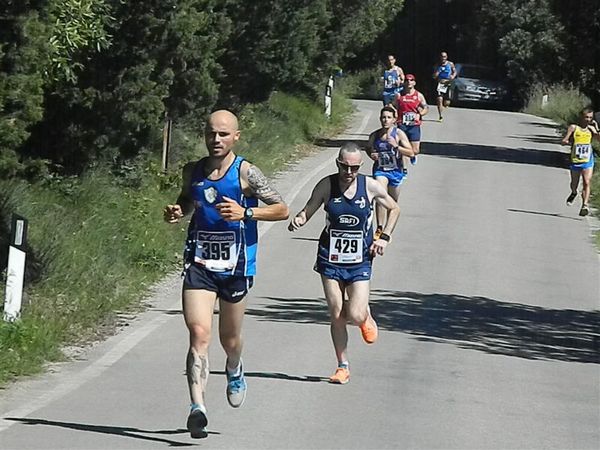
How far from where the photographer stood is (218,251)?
874cm

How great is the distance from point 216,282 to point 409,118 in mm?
14810

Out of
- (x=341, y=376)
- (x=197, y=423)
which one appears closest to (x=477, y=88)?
(x=341, y=376)

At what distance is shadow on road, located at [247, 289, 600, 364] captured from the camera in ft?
44.0

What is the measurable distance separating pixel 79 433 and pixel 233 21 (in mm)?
18999

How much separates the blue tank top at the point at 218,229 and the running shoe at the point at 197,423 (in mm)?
916

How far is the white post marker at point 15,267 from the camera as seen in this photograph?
11906mm

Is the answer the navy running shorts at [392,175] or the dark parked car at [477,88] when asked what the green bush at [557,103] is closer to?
the dark parked car at [477,88]

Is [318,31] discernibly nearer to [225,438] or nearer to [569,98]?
[569,98]

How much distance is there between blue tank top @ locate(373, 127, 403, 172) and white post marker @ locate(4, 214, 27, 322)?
21.7 ft

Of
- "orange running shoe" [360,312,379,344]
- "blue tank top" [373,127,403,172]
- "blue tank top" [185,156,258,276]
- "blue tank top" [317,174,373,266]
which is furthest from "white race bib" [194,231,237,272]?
"blue tank top" [373,127,403,172]

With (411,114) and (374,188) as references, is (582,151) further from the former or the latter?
(374,188)

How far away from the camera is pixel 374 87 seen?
5972 centimetres

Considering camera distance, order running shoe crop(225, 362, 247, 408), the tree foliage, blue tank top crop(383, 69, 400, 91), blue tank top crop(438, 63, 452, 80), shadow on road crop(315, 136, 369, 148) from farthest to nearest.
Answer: blue tank top crop(438, 63, 452, 80) → blue tank top crop(383, 69, 400, 91) → shadow on road crop(315, 136, 369, 148) → the tree foliage → running shoe crop(225, 362, 247, 408)

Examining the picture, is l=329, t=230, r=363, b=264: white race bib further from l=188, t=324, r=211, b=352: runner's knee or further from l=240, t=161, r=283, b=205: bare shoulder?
l=188, t=324, r=211, b=352: runner's knee
